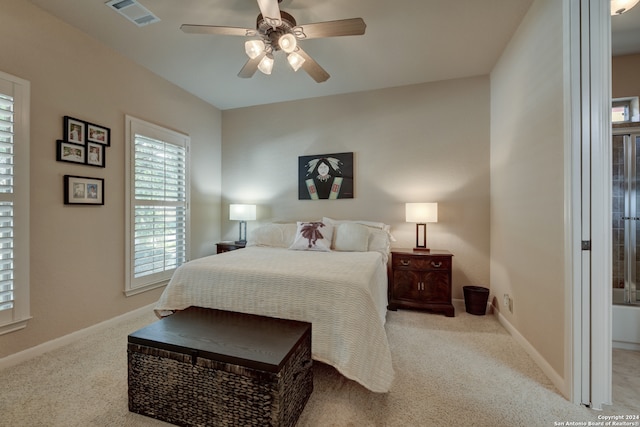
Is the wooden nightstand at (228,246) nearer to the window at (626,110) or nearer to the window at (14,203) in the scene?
the window at (14,203)

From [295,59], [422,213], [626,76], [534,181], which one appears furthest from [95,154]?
[626,76]

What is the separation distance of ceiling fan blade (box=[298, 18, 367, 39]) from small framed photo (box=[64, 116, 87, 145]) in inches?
86.0

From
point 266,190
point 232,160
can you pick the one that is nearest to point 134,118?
point 232,160

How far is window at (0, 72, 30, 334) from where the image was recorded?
189 centimetres

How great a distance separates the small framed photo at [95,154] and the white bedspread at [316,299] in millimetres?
1464

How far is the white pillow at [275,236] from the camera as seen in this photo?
334 centimetres

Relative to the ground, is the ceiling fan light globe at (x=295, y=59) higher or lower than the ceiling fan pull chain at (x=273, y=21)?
lower

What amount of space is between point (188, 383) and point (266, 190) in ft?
9.81

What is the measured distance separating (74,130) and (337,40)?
2.58 metres

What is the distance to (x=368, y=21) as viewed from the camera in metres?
2.25

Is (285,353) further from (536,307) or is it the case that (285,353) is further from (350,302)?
(536,307)

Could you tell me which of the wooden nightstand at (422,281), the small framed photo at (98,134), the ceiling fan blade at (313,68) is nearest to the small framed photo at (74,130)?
the small framed photo at (98,134)

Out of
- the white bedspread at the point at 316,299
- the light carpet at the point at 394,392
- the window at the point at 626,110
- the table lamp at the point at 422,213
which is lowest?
the light carpet at the point at 394,392

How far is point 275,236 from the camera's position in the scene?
3.38m
